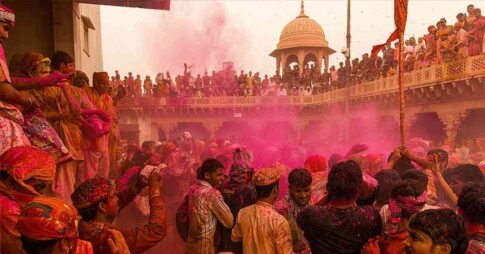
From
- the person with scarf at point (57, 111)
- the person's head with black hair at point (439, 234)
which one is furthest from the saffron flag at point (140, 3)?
the person's head with black hair at point (439, 234)

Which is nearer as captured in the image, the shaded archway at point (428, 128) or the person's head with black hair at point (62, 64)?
the person's head with black hair at point (62, 64)

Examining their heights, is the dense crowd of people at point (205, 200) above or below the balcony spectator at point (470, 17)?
below

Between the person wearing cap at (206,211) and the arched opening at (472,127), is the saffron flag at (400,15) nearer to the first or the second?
the person wearing cap at (206,211)

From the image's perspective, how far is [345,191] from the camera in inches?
108

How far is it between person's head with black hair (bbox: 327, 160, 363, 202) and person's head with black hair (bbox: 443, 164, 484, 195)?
8.13ft

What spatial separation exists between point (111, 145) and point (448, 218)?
6034 millimetres

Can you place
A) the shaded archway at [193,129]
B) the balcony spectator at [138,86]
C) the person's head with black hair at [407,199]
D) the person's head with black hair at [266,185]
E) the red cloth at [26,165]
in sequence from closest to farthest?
the red cloth at [26,165] < the person's head with black hair at [407,199] < the person's head with black hair at [266,185] < the balcony spectator at [138,86] < the shaded archway at [193,129]

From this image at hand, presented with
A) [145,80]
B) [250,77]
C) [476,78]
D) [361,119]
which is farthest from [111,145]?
[250,77]

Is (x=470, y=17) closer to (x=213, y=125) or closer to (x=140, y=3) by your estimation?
(x=140, y=3)

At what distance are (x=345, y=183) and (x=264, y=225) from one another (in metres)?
0.77

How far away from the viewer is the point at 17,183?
84.2 inches

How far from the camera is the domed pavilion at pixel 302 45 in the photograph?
2914cm

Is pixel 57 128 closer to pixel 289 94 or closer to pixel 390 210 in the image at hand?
pixel 390 210

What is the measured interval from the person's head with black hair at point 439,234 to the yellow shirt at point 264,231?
108 cm
